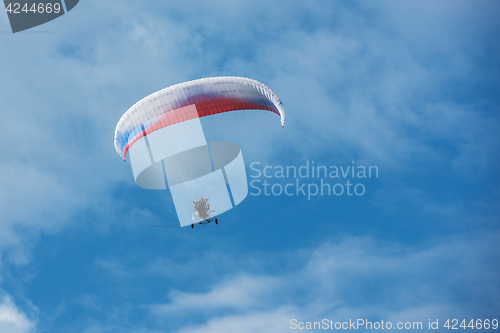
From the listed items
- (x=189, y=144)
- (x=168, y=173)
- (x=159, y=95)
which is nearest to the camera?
(x=159, y=95)

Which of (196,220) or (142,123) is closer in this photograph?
(142,123)

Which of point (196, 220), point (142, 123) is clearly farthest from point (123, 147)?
point (196, 220)

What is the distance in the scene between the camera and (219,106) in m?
34.5

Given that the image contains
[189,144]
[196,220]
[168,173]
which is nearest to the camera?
[196,220]

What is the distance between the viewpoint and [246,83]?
33.2 meters

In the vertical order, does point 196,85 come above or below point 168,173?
above

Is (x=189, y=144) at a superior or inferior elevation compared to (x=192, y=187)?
superior

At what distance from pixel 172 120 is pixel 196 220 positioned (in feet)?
24.0

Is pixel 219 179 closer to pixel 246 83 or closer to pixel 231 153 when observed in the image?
pixel 231 153

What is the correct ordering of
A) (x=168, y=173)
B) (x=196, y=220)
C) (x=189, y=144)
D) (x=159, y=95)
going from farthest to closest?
(x=189, y=144)
(x=168, y=173)
(x=196, y=220)
(x=159, y=95)

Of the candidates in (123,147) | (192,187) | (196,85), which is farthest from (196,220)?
(196,85)

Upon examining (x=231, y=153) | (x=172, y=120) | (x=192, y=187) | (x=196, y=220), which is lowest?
(x=196, y=220)

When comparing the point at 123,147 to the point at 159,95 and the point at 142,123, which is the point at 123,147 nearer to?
the point at 142,123

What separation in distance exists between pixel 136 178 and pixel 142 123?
952cm
